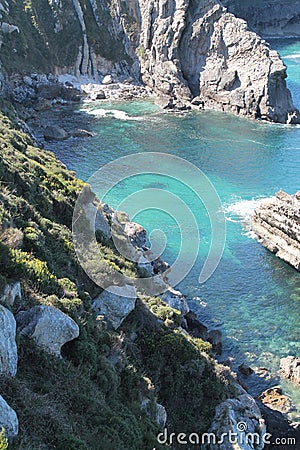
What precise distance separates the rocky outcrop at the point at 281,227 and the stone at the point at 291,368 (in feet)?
44.9

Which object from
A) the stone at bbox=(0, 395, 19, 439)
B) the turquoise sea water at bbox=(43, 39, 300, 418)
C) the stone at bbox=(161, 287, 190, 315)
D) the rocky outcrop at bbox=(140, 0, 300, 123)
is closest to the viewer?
the stone at bbox=(0, 395, 19, 439)

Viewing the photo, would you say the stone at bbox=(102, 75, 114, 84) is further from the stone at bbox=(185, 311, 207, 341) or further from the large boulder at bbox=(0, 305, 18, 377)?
the large boulder at bbox=(0, 305, 18, 377)

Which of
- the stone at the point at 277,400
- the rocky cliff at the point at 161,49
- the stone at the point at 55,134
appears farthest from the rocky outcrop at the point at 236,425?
the rocky cliff at the point at 161,49

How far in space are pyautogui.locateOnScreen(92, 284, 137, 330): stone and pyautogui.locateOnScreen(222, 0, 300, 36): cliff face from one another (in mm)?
159765

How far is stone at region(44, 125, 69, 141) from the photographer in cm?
7438

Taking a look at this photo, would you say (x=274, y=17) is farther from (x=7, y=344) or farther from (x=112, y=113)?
(x=7, y=344)

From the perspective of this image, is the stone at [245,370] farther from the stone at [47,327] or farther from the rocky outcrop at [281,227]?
the stone at [47,327]

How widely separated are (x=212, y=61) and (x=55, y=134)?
39.0 meters

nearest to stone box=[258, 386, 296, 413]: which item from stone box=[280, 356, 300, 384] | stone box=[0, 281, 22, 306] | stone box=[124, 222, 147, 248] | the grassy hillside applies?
stone box=[280, 356, 300, 384]

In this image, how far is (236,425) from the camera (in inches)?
846

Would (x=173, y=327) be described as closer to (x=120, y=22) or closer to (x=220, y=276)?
(x=220, y=276)

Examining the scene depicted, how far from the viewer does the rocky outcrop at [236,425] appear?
68.2 feet

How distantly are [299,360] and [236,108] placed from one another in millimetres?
64516

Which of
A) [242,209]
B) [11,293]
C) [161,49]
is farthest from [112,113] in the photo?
[11,293]
